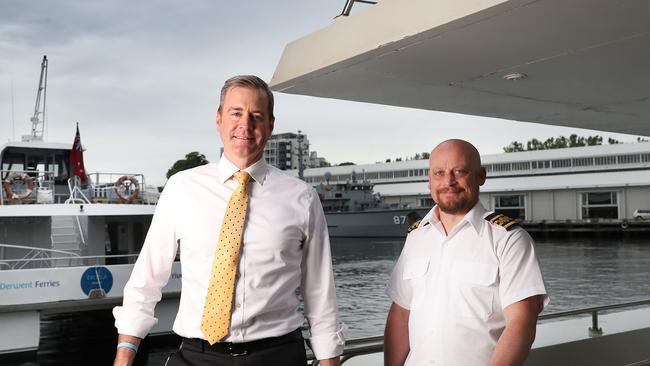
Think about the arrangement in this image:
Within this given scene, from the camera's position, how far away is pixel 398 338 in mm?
2303

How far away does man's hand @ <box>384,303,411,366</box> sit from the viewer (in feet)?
7.51

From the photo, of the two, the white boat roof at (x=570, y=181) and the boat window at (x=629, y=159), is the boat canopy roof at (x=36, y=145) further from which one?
the boat window at (x=629, y=159)

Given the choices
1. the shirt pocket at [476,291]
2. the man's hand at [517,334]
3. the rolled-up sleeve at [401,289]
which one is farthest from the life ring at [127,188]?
the man's hand at [517,334]

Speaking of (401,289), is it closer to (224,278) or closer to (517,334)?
(517,334)

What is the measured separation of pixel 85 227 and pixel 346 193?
3741 cm

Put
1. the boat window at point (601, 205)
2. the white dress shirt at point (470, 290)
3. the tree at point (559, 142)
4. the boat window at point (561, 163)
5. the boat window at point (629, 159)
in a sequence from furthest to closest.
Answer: the tree at point (559, 142)
the boat window at point (561, 163)
the boat window at point (601, 205)
the boat window at point (629, 159)
the white dress shirt at point (470, 290)

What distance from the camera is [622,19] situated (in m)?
2.23

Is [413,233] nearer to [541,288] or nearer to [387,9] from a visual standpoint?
[541,288]

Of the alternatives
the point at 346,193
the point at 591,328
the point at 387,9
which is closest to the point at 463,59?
the point at 387,9

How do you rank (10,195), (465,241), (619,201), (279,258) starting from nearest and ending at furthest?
(279,258) < (465,241) < (10,195) < (619,201)

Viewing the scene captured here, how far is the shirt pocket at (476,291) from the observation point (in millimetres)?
2033

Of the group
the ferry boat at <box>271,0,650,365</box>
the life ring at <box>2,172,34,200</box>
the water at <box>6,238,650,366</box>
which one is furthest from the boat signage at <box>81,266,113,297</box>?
the ferry boat at <box>271,0,650,365</box>

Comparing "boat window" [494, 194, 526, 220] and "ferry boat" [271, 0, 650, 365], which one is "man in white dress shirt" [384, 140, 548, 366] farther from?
"boat window" [494, 194, 526, 220]

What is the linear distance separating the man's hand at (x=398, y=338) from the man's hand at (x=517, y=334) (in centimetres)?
41
